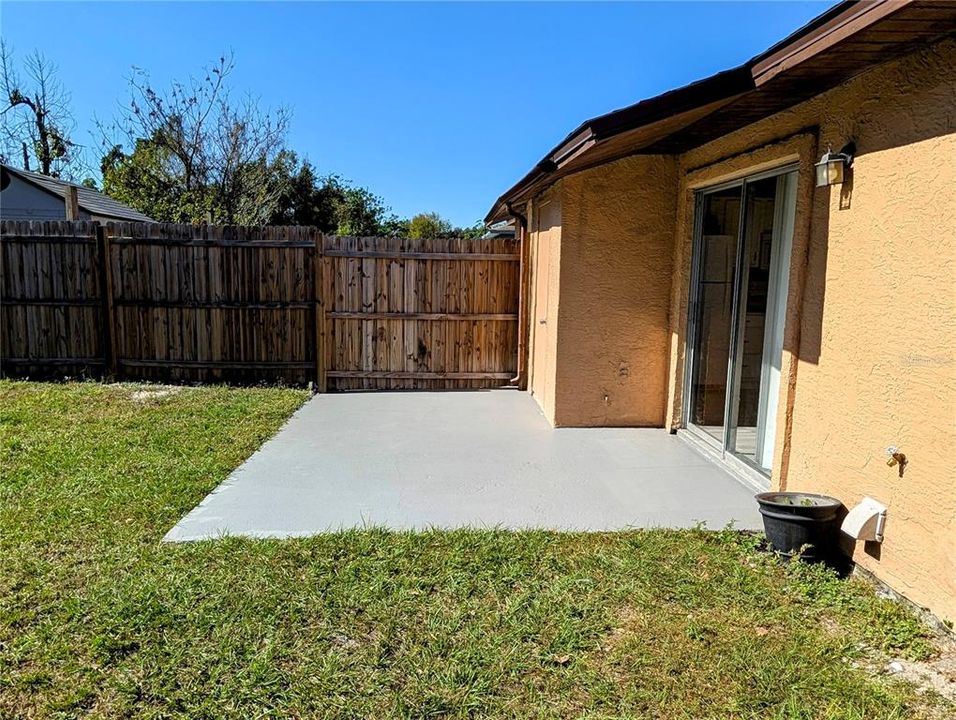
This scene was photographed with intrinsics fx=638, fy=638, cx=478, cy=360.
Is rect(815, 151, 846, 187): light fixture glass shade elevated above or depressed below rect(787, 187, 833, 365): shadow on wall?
above

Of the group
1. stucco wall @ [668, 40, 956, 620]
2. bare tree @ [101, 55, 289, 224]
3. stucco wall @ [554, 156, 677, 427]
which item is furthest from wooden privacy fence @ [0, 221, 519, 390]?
bare tree @ [101, 55, 289, 224]

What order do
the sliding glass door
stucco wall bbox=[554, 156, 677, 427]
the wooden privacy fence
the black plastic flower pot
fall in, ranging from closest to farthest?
the black plastic flower pot, the sliding glass door, stucco wall bbox=[554, 156, 677, 427], the wooden privacy fence

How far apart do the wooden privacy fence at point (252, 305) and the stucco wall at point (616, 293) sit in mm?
2613

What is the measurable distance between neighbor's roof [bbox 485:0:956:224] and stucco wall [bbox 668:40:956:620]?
0.55 ft

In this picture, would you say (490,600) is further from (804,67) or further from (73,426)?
(73,426)

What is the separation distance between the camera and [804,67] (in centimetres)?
343

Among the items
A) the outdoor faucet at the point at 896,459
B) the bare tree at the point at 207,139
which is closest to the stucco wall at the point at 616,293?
the outdoor faucet at the point at 896,459

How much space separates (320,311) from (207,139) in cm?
1024

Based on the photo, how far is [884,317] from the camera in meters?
3.38

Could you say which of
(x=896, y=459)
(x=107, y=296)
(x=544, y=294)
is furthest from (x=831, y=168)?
(x=107, y=296)

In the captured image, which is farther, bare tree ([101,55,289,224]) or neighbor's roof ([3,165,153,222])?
bare tree ([101,55,289,224])

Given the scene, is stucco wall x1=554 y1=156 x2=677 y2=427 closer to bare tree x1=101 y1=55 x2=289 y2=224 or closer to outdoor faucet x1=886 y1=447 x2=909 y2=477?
outdoor faucet x1=886 y1=447 x2=909 y2=477

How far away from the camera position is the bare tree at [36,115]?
21.2m

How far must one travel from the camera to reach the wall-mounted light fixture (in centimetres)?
365
